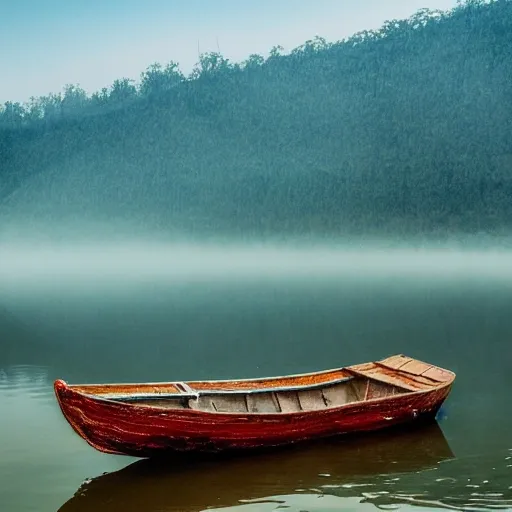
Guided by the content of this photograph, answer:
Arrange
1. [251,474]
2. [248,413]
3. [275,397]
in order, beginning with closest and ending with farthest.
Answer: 1. [251,474]
2. [248,413]
3. [275,397]

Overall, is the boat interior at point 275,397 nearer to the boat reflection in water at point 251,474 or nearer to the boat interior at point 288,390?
the boat interior at point 288,390

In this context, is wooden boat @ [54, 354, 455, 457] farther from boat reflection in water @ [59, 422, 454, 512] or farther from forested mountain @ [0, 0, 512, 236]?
forested mountain @ [0, 0, 512, 236]

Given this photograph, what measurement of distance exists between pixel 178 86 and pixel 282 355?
165 metres

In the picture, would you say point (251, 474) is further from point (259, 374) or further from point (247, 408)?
point (259, 374)

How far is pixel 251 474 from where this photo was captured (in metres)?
12.5

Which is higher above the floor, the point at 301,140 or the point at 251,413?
the point at 301,140

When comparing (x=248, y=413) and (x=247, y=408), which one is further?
(x=247, y=408)

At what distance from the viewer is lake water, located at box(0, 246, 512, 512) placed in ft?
38.5

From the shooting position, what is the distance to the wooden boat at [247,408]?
12086mm

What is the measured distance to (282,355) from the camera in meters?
26.4

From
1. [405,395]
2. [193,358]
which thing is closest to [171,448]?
[405,395]

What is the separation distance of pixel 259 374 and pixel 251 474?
10.1 meters

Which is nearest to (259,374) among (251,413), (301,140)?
(251,413)

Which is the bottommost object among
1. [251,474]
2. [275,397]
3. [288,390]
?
[251,474]
